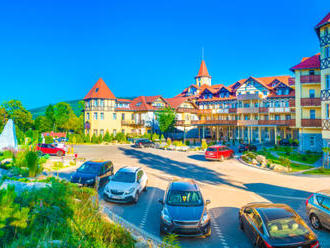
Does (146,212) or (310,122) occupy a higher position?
(310,122)

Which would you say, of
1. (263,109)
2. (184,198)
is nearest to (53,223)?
(184,198)

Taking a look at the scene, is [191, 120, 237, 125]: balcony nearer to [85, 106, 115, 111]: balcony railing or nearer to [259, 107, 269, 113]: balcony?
[259, 107, 269, 113]: balcony

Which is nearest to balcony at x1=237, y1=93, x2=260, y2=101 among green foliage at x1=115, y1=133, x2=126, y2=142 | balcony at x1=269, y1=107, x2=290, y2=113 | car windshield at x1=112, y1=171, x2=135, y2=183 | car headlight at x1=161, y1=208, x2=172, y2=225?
balcony at x1=269, y1=107, x2=290, y2=113

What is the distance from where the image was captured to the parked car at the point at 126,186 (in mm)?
12109

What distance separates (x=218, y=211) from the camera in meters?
11.6

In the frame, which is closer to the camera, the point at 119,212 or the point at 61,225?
the point at 61,225

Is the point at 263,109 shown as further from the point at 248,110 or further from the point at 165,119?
the point at 165,119

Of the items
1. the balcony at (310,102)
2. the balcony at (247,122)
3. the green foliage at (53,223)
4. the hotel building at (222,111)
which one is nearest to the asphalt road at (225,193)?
the green foliage at (53,223)

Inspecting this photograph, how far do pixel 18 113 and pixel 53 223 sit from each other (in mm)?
58193

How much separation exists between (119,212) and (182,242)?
3.79 meters

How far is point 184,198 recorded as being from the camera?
32.9 feet

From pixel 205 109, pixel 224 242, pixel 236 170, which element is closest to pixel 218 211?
pixel 224 242

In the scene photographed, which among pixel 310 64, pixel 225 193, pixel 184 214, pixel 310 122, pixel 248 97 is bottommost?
pixel 225 193

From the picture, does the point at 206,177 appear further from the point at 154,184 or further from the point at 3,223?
the point at 3,223
